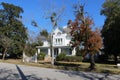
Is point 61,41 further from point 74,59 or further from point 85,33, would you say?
point 85,33

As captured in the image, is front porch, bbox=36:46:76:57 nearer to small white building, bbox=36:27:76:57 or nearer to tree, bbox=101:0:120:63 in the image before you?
small white building, bbox=36:27:76:57

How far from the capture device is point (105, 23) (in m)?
46.2

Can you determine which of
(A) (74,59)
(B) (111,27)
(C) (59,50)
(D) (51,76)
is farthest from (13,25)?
(D) (51,76)

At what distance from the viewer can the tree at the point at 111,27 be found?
40625 millimetres

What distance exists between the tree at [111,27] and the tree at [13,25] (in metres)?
19.5

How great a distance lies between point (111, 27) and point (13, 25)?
24.0 meters

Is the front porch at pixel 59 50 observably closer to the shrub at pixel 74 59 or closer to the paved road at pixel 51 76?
the shrub at pixel 74 59

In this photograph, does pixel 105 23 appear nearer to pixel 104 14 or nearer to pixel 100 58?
pixel 104 14

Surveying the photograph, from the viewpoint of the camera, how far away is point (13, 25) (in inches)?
2276

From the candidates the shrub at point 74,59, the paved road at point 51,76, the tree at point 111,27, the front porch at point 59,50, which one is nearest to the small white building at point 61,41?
the front porch at point 59,50

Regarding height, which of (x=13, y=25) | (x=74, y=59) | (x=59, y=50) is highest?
(x=13, y=25)

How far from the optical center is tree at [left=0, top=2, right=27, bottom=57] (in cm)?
5659

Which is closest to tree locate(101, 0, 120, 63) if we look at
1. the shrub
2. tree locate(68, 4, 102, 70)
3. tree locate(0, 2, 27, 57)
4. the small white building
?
the shrub

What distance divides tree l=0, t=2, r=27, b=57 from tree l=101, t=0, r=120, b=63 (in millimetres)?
19537
